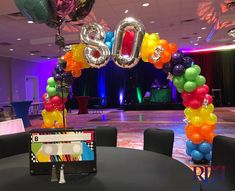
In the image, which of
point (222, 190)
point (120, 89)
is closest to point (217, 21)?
point (222, 190)

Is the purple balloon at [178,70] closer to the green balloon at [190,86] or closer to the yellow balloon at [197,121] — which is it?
the green balloon at [190,86]

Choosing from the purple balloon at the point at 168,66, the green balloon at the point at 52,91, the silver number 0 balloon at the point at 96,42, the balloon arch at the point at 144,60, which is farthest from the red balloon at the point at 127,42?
the green balloon at the point at 52,91

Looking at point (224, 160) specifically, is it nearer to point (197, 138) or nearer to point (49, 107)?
point (197, 138)

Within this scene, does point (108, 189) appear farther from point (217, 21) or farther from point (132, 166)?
point (217, 21)

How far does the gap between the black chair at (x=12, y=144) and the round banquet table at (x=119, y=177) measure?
570 mm

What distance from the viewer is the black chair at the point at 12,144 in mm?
2607

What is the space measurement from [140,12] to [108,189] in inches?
201

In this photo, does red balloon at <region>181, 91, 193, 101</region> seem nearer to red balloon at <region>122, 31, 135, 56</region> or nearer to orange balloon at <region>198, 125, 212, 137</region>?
orange balloon at <region>198, 125, 212, 137</region>

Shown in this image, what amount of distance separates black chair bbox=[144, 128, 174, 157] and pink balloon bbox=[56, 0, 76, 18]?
1.46 metres

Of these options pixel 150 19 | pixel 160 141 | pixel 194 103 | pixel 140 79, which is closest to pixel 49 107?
pixel 194 103

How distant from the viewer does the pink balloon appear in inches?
82.6

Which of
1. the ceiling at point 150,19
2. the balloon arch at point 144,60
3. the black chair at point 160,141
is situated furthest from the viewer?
the ceiling at point 150,19

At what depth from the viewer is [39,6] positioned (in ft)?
6.56

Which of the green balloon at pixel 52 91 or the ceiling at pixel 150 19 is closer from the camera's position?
the green balloon at pixel 52 91
